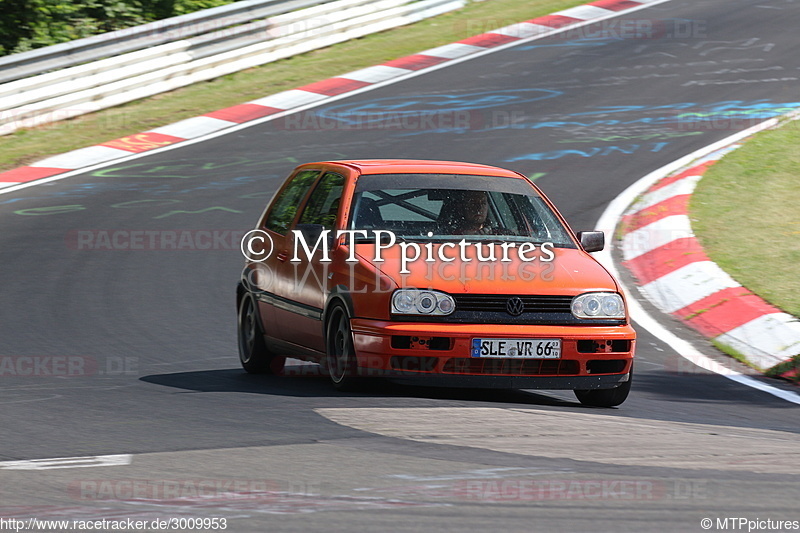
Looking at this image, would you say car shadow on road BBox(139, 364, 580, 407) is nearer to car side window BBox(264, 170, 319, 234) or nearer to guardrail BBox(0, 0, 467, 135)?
car side window BBox(264, 170, 319, 234)

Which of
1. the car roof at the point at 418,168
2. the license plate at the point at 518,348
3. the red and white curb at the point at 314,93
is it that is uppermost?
the car roof at the point at 418,168

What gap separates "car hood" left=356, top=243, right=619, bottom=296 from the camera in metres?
7.35

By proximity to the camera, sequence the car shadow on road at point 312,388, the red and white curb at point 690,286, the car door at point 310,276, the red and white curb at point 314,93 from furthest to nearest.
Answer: the red and white curb at point 314,93, the red and white curb at point 690,286, the car door at point 310,276, the car shadow on road at point 312,388

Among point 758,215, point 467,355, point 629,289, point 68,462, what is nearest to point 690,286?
point 629,289

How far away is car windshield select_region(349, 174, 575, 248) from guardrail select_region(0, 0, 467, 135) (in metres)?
10.4

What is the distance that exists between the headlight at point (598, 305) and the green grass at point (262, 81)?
10185 mm

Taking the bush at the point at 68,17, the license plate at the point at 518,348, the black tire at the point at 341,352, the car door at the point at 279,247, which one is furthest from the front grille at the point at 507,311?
the bush at the point at 68,17

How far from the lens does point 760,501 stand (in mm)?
5031

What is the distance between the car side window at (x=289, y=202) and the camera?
8.91m

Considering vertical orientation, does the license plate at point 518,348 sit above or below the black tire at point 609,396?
above

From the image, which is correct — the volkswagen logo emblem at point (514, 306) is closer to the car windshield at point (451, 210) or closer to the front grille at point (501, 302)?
the front grille at point (501, 302)

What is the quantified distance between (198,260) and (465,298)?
5.24m

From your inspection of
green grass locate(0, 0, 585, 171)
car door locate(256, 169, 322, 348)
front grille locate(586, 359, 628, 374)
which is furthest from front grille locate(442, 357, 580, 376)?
green grass locate(0, 0, 585, 171)

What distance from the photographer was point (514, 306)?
7.33 meters
